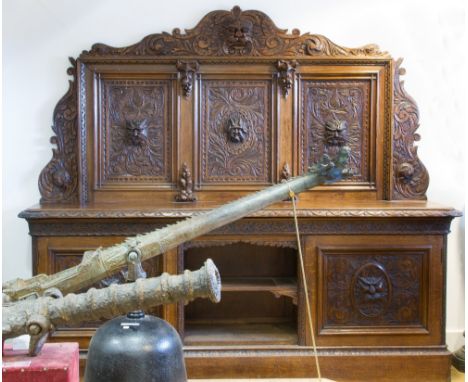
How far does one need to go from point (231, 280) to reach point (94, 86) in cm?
136

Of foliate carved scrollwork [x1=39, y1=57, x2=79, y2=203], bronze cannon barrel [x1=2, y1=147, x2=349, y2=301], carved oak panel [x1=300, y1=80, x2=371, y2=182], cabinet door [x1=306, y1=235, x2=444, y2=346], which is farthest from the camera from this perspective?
carved oak panel [x1=300, y1=80, x2=371, y2=182]

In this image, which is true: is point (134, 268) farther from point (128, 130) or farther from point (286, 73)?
point (286, 73)

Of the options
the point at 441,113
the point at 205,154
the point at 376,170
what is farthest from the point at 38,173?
the point at 441,113

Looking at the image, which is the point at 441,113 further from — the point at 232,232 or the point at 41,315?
the point at 41,315

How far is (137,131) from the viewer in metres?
3.17

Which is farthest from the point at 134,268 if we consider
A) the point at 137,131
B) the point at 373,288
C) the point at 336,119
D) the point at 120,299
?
the point at 336,119

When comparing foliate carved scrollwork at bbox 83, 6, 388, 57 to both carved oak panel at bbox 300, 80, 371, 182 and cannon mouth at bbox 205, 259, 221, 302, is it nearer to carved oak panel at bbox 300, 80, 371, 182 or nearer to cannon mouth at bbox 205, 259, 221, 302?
carved oak panel at bbox 300, 80, 371, 182

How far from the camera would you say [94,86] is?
317 cm

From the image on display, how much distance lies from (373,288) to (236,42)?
5.14 feet

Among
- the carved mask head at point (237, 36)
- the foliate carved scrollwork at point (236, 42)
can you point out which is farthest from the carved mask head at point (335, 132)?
the carved mask head at point (237, 36)

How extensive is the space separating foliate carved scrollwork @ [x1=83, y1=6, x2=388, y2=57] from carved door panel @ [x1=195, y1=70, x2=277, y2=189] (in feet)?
0.54

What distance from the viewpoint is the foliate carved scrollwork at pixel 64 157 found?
10.3 ft

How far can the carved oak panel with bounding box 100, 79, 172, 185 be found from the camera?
319 centimetres

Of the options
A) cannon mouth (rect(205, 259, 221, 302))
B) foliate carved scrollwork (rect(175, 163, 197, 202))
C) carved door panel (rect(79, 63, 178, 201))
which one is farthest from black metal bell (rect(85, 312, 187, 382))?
carved door panel (rect(79, 63, 178, 201))
